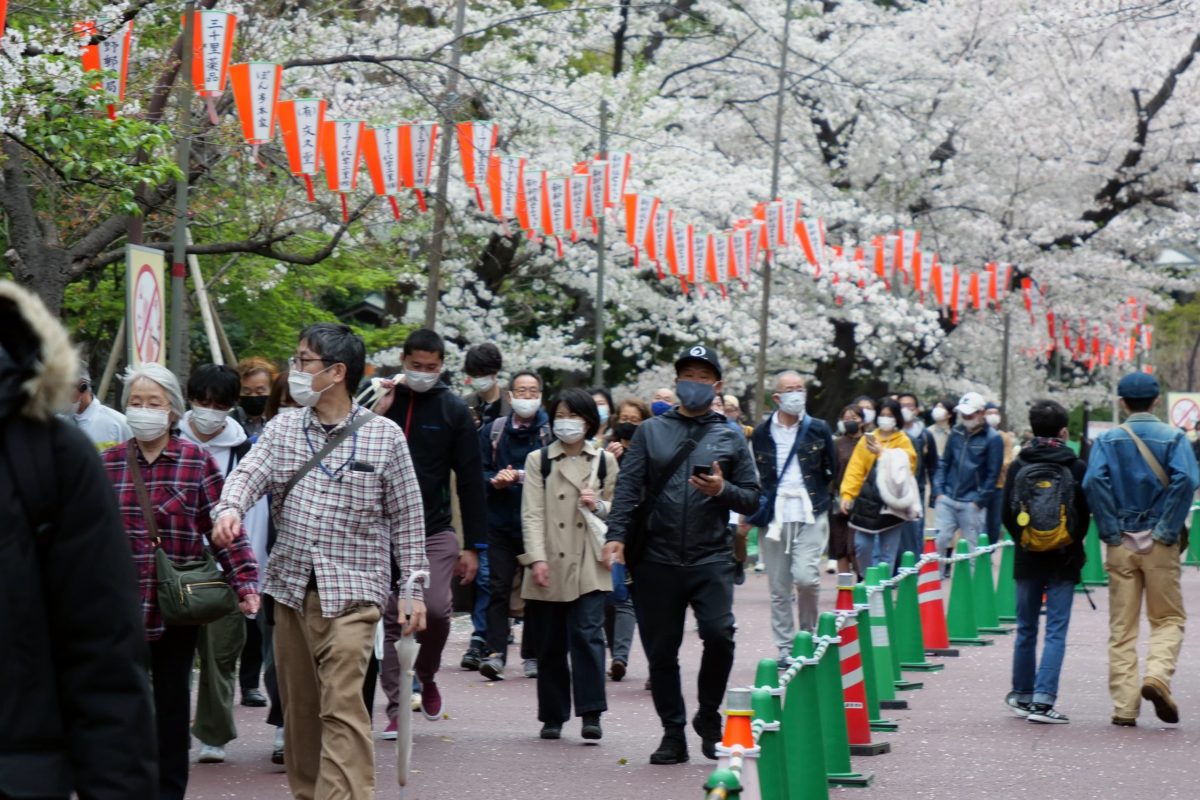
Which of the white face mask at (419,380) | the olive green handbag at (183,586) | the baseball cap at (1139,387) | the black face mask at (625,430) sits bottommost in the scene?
the olive green handbag at (183,586)

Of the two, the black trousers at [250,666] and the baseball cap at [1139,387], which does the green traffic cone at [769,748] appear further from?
the black trousers at [250,666]

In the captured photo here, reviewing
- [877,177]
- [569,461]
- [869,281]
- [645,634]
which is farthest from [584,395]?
[877,177]

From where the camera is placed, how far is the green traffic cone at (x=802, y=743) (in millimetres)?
6781

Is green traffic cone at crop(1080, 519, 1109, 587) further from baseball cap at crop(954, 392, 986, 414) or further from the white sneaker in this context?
the white sneaker

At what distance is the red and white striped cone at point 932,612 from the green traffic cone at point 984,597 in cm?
128

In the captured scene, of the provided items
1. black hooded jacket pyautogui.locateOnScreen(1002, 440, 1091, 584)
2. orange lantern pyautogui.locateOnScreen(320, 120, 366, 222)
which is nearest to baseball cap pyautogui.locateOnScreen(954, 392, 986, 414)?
orange lantern pyautogui.locateOnScreen(320, 120, 366, 222)

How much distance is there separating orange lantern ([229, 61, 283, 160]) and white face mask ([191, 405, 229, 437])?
18.0ft

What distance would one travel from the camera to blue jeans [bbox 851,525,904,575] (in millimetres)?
14836

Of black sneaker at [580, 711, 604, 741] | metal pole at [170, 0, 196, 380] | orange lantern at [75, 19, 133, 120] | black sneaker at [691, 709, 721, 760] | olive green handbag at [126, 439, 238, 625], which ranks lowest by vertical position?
black sneaker at [580, 711, 604, 741]

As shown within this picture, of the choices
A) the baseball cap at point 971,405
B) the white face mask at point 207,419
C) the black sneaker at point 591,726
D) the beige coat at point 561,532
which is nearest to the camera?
the white face mask at point 207,419

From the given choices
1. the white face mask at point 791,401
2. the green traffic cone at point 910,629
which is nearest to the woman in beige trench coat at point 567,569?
the white face mask at point 791,401

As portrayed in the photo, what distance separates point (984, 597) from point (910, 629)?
8.86ft

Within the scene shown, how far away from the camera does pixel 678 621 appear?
8.34 m

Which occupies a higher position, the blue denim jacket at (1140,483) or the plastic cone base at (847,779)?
the blue denim jacket at (1140,483)
